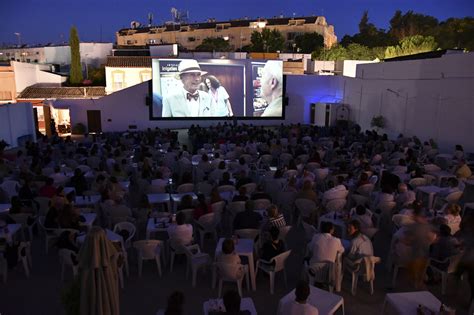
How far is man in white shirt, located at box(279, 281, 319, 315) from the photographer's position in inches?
165

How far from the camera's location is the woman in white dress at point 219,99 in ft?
75.5

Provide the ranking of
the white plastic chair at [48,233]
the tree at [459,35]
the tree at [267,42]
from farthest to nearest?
1. the tree at [267,42]
2. the tree at [459,35]
3. the white plastic chair at [48,233]

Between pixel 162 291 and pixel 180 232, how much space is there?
→ 2.90 ft

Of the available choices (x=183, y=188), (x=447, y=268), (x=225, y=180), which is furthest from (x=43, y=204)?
(x=447, y=268)

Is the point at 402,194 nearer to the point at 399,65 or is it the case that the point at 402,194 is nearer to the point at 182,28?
the point at 399,65

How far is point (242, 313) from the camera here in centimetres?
416

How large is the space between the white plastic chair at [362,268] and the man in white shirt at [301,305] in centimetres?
182

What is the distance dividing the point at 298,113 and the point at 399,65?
8.34 metres

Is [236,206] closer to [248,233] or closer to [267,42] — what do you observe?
[248,233]

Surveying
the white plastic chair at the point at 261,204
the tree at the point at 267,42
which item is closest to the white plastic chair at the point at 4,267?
the white plastic chair at the point at 261,204

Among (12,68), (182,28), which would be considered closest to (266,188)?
(12,68)

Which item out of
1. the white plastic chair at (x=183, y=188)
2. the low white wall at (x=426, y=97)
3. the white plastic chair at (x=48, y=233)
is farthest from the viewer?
the low white wall at (x=426, y=97)

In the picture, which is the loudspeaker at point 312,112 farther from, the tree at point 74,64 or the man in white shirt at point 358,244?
the tree at point 74,64

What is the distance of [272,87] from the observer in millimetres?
24047
